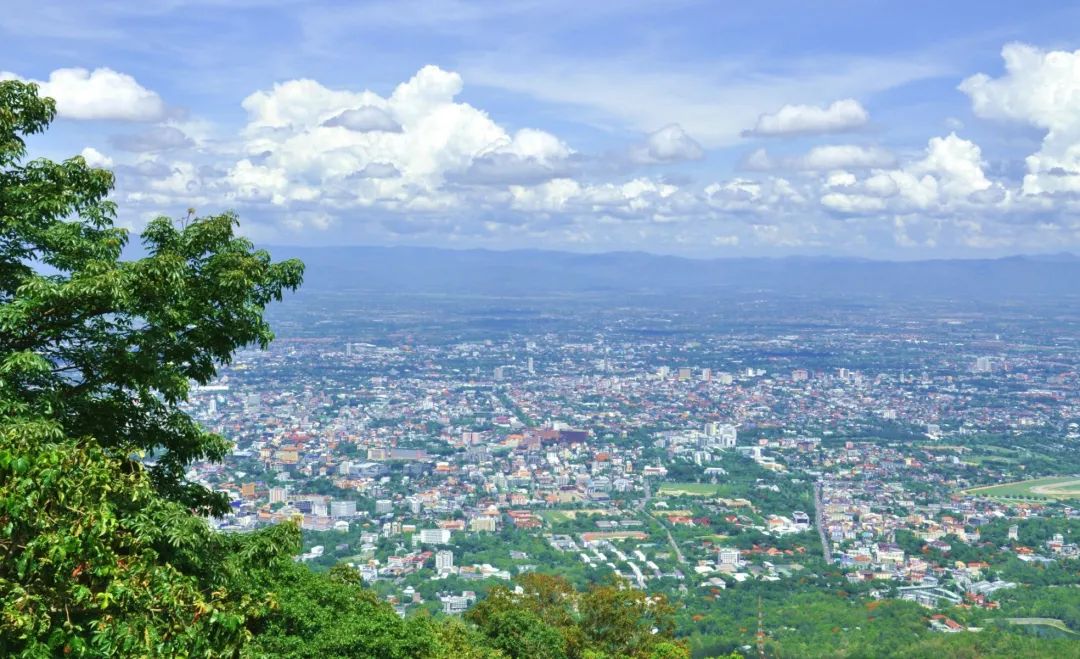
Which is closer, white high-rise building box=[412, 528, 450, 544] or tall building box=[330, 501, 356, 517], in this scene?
white high-rise building box=[412, 528, 450, 544]

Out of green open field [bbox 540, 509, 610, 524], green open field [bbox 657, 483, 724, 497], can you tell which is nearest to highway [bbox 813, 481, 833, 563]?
green open field [bbox 657, 483, 724, 497]

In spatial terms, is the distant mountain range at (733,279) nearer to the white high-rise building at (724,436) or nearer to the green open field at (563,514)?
the white high-rise building at (724,436)

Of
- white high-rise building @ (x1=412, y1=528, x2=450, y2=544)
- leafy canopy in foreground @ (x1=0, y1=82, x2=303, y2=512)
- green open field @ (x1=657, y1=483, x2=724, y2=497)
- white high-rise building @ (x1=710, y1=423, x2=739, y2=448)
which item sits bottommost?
green open field @ (x1=657, y1=483, x2=724, y2=497)

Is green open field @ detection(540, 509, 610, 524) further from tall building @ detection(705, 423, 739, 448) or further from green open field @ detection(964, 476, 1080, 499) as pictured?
green open field @ detection(964, 476, 1080, 499)

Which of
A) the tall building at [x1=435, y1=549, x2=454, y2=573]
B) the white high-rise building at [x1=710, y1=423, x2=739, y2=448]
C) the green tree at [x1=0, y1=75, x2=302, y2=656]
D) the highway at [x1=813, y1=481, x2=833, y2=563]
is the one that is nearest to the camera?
the green tree at [x1=0, y1=75, x2=302, y2=656]

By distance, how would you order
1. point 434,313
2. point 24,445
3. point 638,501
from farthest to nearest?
point 434,313, point 638,501, point 24,445

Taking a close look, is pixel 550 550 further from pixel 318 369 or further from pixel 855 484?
pixel 318 369

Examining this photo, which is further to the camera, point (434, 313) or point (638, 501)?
point (434, 313)

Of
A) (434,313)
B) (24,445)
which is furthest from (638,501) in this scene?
(434,313)
